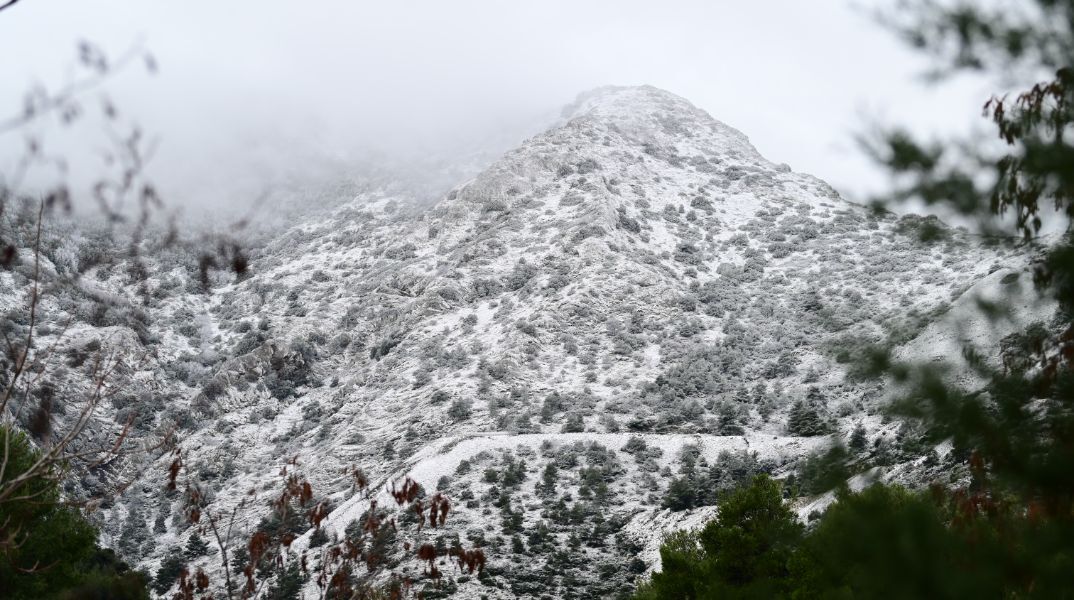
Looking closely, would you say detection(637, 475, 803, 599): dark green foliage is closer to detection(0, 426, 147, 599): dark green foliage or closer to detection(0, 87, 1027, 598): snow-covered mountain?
detection(0, 87, 1027, 598): snow-covered mountain

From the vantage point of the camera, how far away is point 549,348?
3231cm

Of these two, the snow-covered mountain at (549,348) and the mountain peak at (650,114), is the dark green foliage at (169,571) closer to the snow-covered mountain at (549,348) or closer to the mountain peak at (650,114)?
the snow-covered mountain at (549,348)

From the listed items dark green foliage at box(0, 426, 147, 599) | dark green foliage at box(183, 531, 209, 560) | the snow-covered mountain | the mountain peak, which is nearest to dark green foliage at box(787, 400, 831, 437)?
the snow-covered mountain

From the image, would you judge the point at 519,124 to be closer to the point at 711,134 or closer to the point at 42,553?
the point at 711,134

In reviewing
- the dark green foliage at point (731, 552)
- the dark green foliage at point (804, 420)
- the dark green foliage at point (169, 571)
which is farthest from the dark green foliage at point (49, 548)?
the dark green foliage at point (804, 420)

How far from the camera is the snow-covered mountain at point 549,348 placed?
22703 mm

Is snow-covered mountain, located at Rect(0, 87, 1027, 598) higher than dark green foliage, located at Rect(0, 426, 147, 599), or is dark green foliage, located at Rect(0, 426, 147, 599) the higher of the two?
snow-covered mountain, located at Rect(0, 87, 1027, 598)

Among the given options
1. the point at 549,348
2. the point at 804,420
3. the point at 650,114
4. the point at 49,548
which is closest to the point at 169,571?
the point at 49,548

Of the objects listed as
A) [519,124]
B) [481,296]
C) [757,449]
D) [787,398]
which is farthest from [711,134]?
[757,449]

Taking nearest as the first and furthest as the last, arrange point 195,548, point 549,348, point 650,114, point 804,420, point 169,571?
point 169,571
point 195,548
point 804,420
point 549,348
point 650,114

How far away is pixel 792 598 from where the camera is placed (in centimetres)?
1143

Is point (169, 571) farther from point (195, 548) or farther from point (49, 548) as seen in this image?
point (49, 548)

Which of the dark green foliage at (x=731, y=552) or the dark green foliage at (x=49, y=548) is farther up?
the dark green foliage at (x=49, y=548)

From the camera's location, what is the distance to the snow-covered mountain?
22.7 metres
